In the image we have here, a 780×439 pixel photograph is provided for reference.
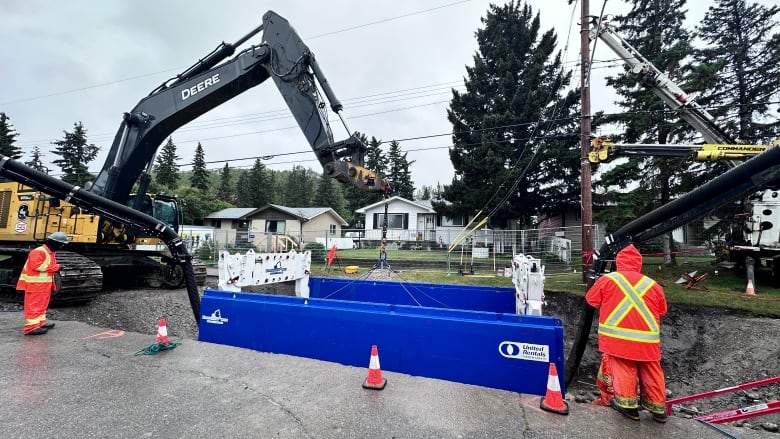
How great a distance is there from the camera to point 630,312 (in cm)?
317

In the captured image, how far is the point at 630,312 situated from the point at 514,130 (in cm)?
2017

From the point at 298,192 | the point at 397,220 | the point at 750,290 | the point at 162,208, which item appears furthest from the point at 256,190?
the point at 750,290

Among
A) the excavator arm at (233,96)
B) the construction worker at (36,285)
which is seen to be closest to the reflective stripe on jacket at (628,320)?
the excavator arm at (233,96)

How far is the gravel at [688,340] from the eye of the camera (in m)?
5.50

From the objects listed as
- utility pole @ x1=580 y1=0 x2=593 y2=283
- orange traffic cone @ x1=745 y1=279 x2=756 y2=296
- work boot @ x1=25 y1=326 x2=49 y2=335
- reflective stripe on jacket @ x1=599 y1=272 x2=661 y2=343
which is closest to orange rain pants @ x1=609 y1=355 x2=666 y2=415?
reflective stripe on jacket @ x1=599 y1=272 x2=661 y2=343

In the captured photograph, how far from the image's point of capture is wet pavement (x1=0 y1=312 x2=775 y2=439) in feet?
8.93

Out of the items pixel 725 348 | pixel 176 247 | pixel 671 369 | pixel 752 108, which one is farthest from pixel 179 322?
pixel 752 108

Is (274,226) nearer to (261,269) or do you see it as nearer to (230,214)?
(230,214)

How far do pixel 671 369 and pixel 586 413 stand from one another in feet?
17.0

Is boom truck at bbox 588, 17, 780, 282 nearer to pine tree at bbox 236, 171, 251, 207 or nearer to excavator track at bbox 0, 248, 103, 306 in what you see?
excavator track at bbox 0, 248, 103, 306

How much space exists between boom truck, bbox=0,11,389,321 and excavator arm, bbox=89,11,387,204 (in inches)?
0.8

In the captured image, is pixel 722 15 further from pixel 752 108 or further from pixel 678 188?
pixel 678 188

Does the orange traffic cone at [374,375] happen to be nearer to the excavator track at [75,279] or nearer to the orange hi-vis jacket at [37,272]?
the orange hi-vis jacket at [37,272]

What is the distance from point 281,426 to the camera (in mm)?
2787
